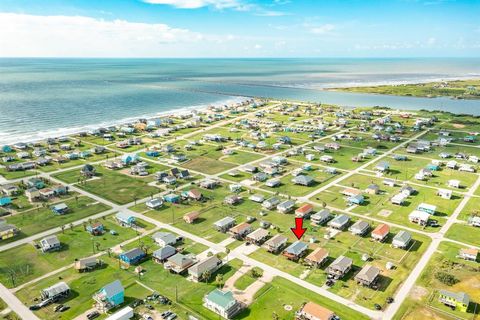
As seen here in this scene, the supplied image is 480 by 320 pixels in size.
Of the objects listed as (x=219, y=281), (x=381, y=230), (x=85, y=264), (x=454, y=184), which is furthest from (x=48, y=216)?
(x=454, y=184)

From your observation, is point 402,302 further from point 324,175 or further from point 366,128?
point 366,128

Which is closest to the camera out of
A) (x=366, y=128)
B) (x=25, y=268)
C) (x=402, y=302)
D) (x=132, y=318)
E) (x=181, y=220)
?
(x=132, y=318)

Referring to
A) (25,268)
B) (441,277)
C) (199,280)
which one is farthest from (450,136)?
(25,268)

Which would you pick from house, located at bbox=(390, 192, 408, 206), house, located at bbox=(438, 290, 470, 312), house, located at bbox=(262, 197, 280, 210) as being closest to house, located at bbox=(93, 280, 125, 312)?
house, located at bbox=(262, 197, 280, 210)

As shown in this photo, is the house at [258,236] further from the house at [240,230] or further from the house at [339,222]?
the house at [339,222]

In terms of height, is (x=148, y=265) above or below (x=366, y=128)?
below

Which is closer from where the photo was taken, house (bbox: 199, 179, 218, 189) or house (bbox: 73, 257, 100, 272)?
house (bbox: 73, 257, 100, 272)

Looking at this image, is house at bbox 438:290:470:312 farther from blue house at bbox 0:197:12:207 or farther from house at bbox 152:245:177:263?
blue house at bbox 0:197:12:207

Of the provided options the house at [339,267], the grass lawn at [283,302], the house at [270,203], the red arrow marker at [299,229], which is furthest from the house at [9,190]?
the house at [339,267]
